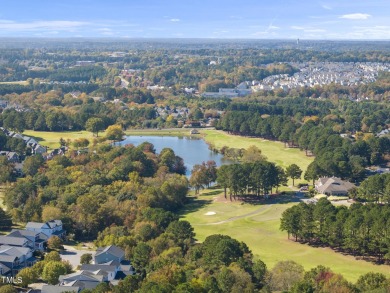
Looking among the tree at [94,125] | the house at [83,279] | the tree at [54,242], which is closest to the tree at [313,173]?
the tree at [54,242]

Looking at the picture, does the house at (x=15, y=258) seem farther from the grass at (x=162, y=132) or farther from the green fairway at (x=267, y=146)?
the grass at (x=162, y=132)

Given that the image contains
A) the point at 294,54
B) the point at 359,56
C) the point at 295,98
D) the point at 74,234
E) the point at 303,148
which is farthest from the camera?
the point at 294,54

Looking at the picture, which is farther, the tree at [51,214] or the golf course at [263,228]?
the tree at [51,214]

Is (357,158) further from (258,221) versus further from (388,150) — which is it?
(258,221)

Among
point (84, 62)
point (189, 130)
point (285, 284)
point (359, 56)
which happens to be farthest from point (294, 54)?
point (285, 284)

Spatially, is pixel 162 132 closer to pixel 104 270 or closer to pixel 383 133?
pixel 383 133

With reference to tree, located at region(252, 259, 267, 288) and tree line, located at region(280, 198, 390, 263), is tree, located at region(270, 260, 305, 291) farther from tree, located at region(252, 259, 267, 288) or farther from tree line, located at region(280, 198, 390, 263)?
tree line, located at region(280, 198, 390, 263)
